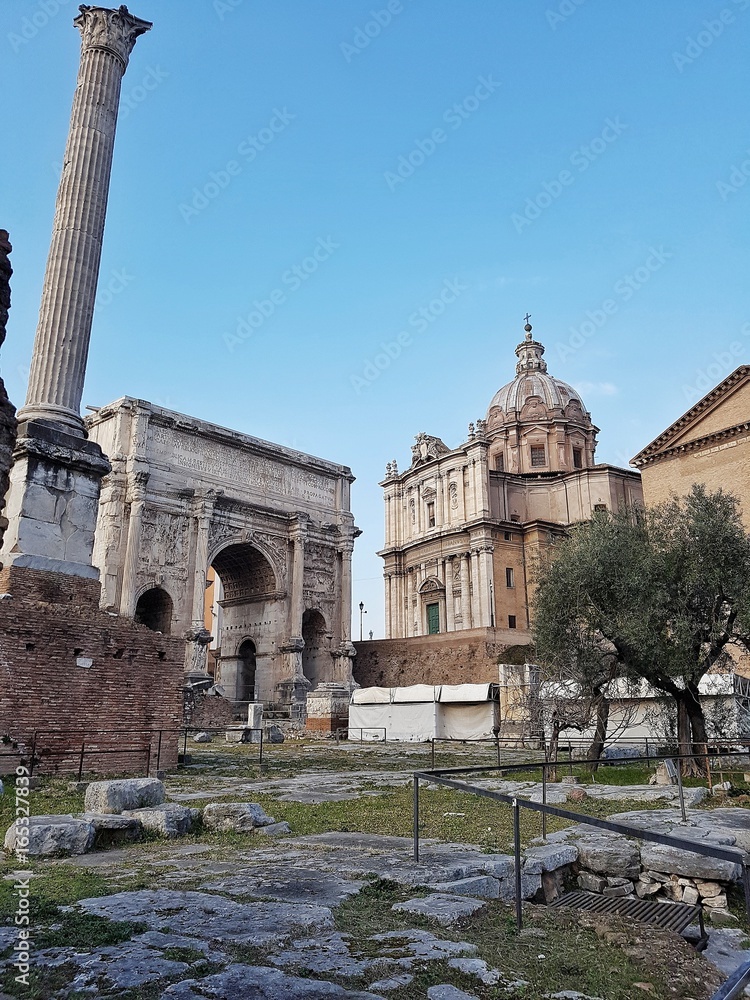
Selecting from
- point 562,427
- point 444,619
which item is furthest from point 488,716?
point 562,427

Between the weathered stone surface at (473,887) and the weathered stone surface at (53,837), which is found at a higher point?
the weathered stone surface at (53,837)

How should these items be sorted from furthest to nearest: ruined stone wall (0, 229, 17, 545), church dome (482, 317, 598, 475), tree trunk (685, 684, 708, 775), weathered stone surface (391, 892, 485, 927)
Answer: church dome (482, 317, 598, 475) → tree trunk (685, 684, 708, 775) → ruined stone wall (0, 229, 17, 545) → weathered stone surface (391, 892, 485, 927)

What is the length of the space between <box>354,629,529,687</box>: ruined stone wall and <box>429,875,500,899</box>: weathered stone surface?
26.5 m

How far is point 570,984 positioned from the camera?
3441 mm

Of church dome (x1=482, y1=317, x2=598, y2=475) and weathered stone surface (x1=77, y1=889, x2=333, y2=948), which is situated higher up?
church dome (x1=482, y1=317, x2=598, y2=475)

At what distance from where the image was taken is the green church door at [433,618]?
46.5m

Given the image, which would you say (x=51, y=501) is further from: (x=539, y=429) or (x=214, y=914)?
(x=539, y=429)

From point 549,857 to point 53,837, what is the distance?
3.95 m

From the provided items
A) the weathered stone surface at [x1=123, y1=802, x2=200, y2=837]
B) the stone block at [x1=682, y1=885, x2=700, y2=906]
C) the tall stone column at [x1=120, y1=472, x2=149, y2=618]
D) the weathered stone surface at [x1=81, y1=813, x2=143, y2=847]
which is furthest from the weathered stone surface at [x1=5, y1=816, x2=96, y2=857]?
the tall stone column at [x1=120, y1=472, x2=149, y2=618]

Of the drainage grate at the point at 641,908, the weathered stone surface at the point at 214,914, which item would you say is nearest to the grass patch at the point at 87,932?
the weathered stone surface at the point at 214,914

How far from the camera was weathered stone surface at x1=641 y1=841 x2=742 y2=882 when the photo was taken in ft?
21.0

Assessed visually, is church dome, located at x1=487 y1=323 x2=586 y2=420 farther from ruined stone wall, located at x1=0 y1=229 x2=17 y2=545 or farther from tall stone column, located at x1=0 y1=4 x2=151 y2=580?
ruined stone wall, located at x1=0 y1=229 x2=17 y2=545

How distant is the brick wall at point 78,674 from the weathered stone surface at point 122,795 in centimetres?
270

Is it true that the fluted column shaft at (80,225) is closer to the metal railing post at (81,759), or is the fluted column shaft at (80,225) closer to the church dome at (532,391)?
the metal railing post at (81,759)
